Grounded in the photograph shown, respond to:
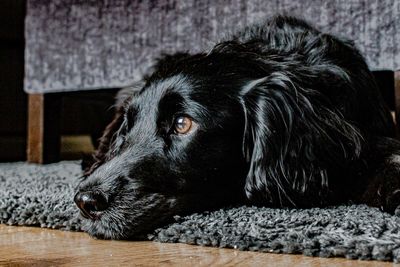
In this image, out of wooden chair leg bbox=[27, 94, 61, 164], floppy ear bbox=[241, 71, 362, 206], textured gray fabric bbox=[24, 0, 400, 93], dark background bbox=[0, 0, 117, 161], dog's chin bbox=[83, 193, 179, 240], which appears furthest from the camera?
dark background bbox=[0, 0, 117, 161]

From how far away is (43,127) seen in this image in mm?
2633

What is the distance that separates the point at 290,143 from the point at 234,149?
0.38ft

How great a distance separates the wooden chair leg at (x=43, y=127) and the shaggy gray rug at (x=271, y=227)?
129cm

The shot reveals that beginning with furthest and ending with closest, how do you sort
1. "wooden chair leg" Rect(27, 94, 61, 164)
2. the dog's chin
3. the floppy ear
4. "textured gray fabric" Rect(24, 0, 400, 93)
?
"wooden chair leg" Rect(27, 94, 61, 164) → "textured gray fabric" Rect(24, 0, 400, 93) → the floppy ear → the dog's chin

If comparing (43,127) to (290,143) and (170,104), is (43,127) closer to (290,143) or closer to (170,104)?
(170,104)

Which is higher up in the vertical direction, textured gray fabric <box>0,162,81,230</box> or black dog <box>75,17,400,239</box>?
black dog <box>75,17,400,239</box>

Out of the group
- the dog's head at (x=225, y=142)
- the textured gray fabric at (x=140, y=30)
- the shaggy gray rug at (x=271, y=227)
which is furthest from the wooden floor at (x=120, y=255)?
the textured gray fabric at (x=140, y=30)

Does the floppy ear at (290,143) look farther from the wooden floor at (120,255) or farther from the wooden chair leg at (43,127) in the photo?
the wooden chair leg at (43,127)

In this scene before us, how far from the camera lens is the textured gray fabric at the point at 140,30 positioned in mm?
1758

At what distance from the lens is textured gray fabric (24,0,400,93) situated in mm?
1758

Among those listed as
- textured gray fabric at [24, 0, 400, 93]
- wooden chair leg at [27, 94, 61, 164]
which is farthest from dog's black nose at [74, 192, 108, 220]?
wooden chair leg at [27, 94, 61, 164]

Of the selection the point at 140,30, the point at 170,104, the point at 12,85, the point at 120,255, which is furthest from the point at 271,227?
the point at 12,85

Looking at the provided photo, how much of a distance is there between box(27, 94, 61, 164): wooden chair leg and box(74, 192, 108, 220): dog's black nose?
156 centimetres

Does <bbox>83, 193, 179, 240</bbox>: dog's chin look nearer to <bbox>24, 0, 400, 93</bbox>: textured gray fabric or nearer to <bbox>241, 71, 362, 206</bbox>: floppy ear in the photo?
<bbox>241, 71, 362, 206</bbox>: floppy ear
